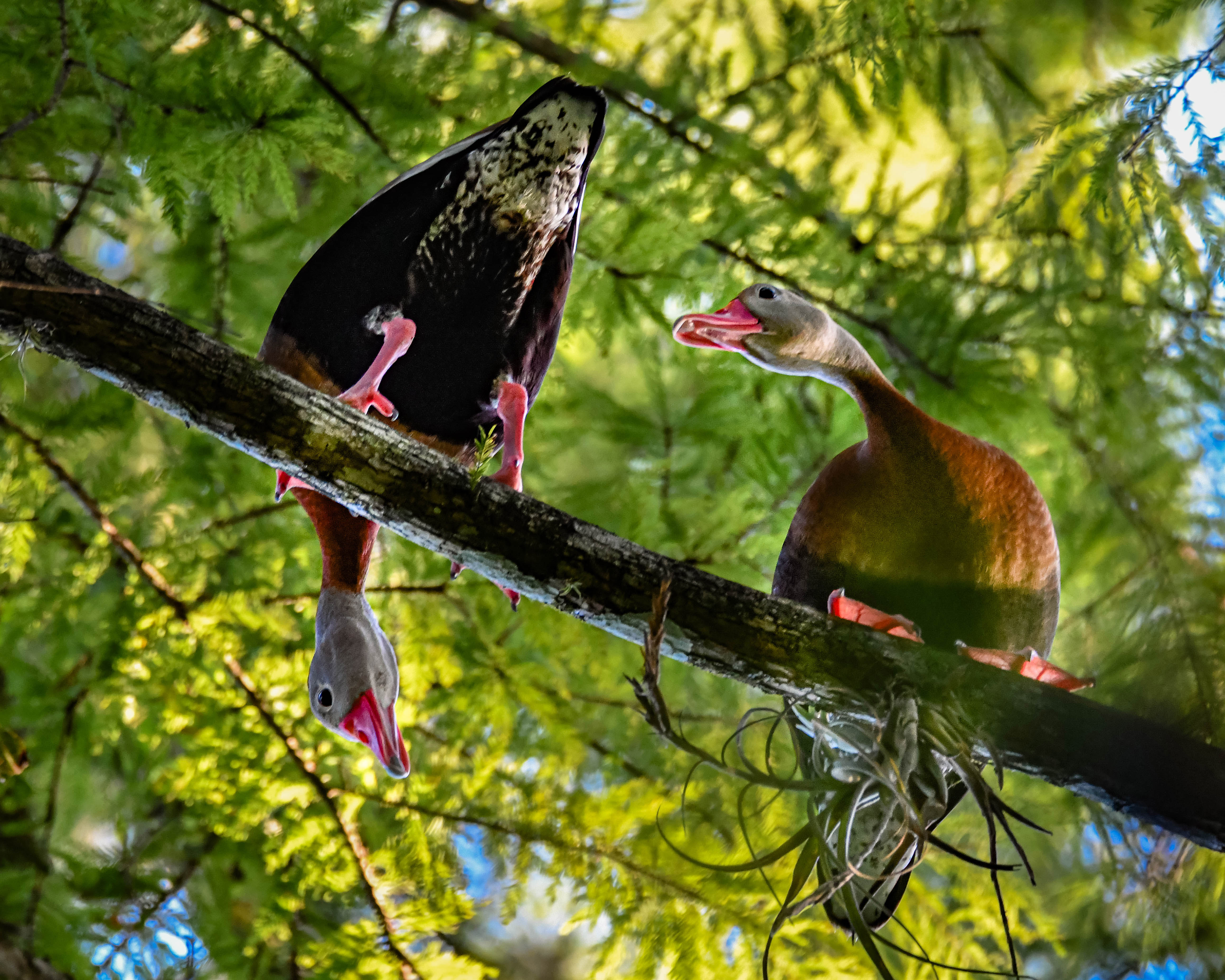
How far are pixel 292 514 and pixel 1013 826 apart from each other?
209 centimetres

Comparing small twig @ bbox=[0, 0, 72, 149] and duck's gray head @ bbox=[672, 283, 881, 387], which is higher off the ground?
small twig @ bbox=[0, 0, 72, 149]

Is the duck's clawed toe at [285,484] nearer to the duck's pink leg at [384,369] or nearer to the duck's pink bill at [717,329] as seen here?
the duck's pink leg at [384,369]

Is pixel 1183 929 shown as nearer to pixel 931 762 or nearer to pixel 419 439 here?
pixel 931 762

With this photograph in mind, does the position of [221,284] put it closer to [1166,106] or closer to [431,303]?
[431,303]

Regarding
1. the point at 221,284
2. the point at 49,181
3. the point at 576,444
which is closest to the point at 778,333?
the point at 576,444

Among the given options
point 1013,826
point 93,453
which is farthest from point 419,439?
point 1013,826

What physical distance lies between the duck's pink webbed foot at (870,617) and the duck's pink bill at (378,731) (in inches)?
25.5

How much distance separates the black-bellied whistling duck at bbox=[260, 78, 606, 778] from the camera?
1376 millimetres

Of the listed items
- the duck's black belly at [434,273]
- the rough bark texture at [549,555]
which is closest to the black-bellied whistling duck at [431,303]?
the duck's black belly at [434,273]

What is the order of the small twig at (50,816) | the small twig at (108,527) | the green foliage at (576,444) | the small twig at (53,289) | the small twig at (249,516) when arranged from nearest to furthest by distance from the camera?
the small twig at (53,289), the green foliage at (576,444), the small twig at (108,527), the small twig at (50,816), the small twig at (249,516)

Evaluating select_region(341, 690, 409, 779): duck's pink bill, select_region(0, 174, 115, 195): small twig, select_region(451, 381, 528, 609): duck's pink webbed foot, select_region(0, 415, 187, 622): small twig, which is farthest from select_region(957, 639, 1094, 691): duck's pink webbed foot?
select_region(0, 174, 115, 195): small twig

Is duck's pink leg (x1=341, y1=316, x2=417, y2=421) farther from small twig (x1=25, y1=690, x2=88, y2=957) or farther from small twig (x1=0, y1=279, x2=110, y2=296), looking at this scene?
small twig (x1=25, y1=690, x2=88, y2=957)

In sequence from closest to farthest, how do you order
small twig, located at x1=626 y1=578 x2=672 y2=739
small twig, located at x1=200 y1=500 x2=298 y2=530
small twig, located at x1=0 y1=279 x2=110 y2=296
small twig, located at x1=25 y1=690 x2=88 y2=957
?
small twig, located at x1=626 y1=578 x2=672 y2=739, small twig, located at x1=0 y1=279 x2=110 y2=296, small twig, located at x1=25 y1=690 x2=88 y2=957, small twig, located at x1=200 y1=500 x2=298 y2=530

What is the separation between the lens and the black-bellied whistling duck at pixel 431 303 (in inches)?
54.2
